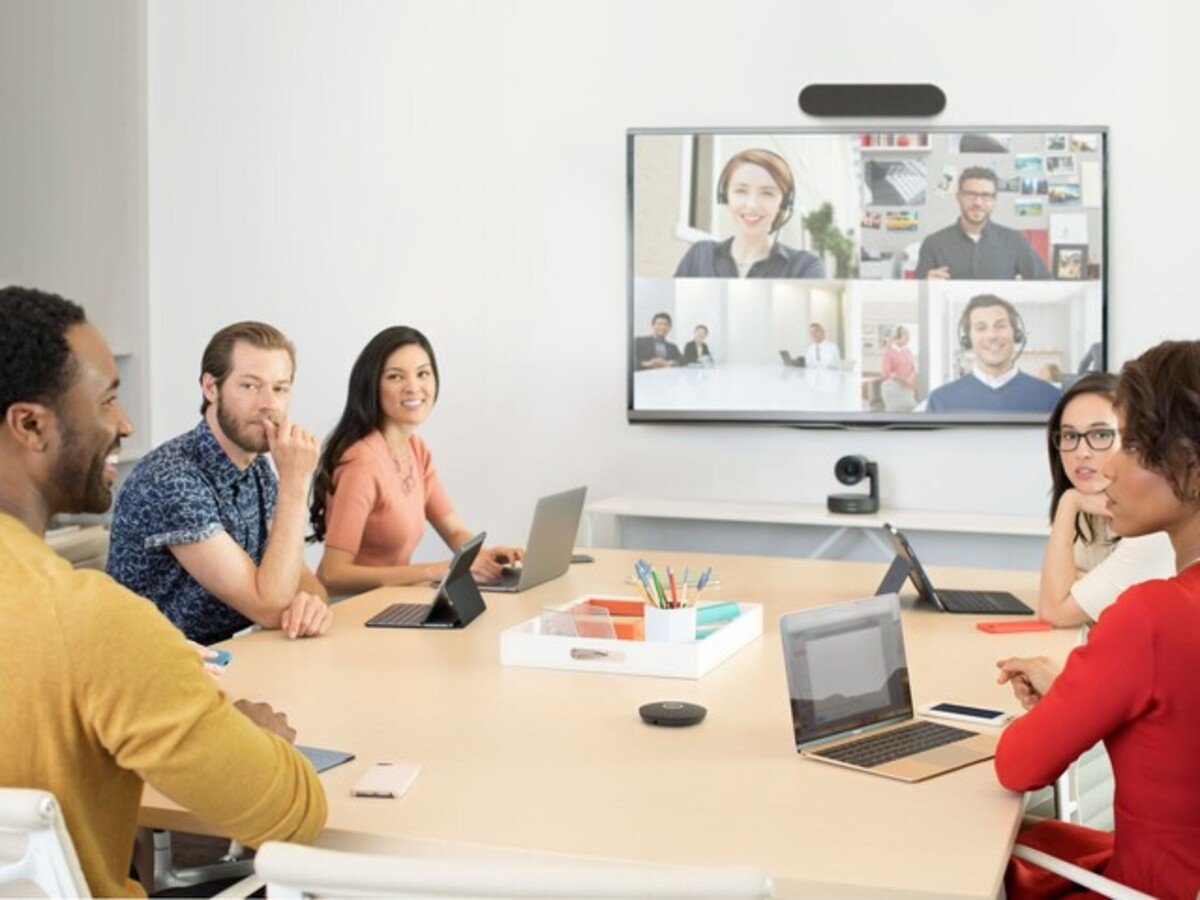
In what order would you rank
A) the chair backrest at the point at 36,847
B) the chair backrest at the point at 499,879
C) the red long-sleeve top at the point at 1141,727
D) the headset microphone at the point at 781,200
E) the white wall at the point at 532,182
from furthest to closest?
the headset microphone at the point at 781,200
the white wall at the point at 532,182
the red long-sleeve top at the point at 1141,727
the chair backrest at the point at 36,847
the chair backrest at the point at 499,879

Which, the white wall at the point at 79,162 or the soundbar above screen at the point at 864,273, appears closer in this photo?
the soundbar above screen at the point at 864,273

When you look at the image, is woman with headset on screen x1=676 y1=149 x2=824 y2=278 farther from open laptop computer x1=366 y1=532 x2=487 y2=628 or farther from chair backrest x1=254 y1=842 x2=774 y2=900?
chair backrest x1=254 y1=842 x2=774 y2=900

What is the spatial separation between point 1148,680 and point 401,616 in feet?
5.79

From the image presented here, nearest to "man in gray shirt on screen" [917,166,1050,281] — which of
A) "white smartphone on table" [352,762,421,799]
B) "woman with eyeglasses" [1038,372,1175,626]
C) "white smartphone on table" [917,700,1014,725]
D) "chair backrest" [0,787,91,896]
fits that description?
"woman with eyeglasses" [1038,372,1175,626]

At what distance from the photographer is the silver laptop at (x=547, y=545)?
147 inches

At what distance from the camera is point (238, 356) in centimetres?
352

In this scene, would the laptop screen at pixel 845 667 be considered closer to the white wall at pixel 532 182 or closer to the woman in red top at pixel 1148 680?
the woman in red top at pixel 1148 680

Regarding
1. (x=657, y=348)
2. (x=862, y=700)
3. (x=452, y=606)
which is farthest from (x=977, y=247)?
(x=862, y=700)

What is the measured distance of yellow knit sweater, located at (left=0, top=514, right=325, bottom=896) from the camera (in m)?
1.68

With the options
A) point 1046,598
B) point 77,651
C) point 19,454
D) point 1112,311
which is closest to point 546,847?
point 77,651

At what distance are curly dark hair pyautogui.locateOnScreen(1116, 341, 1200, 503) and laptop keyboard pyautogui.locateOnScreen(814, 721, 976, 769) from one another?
1.74ft

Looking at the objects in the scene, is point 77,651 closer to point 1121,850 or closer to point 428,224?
point 1121,850

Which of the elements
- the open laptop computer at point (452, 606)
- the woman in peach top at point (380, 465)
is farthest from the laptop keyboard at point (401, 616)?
the woman in peach top at point (380, 465)

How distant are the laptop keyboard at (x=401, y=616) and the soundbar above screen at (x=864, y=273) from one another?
2537 millimetres
